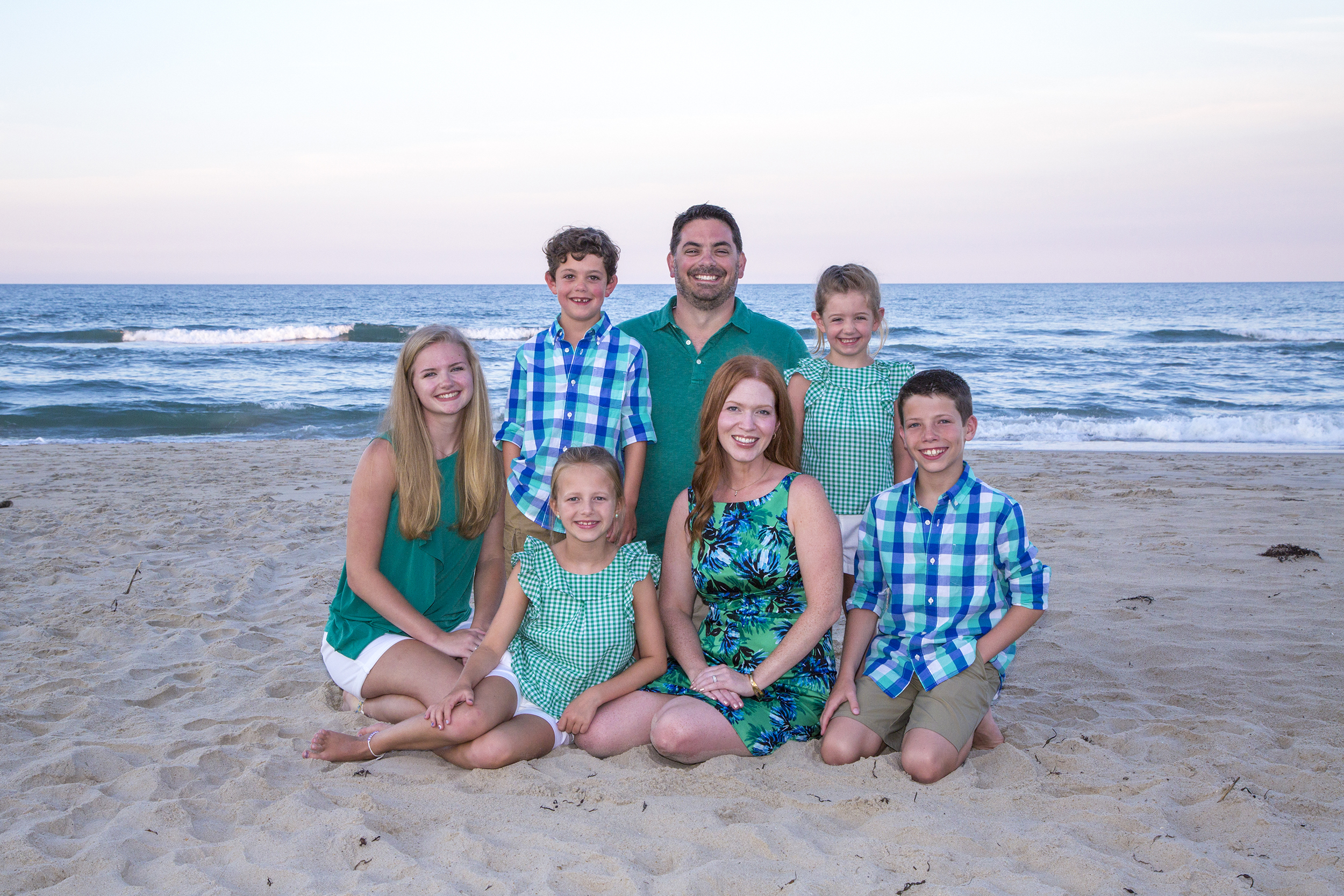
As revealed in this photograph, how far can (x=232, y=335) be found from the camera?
26078mm

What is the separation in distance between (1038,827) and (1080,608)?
2412 mm

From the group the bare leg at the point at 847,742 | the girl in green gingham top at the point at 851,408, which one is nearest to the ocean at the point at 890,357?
the girl in green gingham top at the point at 851,408

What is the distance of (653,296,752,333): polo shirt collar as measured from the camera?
3.85 m

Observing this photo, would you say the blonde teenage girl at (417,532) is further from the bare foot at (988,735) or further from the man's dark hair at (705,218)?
the bare foot at (988,735)

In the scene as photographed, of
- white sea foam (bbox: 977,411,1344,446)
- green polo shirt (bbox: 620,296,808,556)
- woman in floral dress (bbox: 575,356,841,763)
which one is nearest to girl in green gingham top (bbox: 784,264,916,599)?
green polo shirt (bbox: 620,296,808,556)

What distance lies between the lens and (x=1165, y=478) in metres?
8.37

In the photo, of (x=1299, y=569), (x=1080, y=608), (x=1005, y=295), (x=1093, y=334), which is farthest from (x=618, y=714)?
(x=1005, y=295)

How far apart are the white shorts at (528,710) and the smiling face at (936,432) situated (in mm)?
1533

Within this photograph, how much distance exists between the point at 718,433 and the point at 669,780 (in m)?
1.14

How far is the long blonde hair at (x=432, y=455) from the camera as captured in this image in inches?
125

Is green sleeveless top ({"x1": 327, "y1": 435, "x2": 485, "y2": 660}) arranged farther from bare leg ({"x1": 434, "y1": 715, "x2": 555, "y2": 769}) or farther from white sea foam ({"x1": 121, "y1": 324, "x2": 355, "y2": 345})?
white sea foam ({"x1": 121, "y1": 324, "x2": 355, "y2": 345})

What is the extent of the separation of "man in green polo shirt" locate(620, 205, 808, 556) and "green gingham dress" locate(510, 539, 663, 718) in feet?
2.26

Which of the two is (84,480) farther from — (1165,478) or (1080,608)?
(1165,478)

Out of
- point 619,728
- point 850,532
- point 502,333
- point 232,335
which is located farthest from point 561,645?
point 502,333
